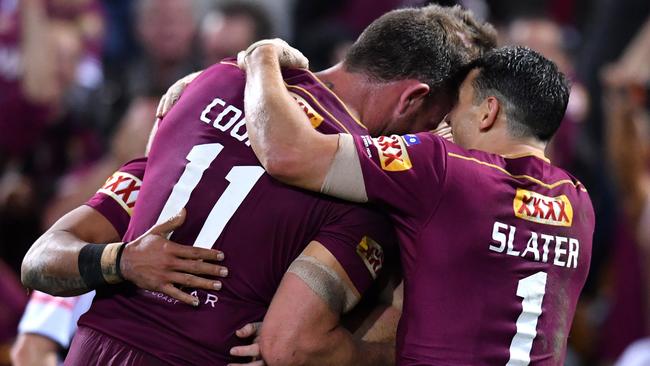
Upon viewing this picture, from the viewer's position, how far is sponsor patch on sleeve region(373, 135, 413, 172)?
4207 mm

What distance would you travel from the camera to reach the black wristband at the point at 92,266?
14.4 feet

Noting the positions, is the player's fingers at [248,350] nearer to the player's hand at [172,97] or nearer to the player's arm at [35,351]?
the player's hand at [172,97]

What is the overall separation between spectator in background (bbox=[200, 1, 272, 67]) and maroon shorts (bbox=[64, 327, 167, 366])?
16.0 feet

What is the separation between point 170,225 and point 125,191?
1.69ft

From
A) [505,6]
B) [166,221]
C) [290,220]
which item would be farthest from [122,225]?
[505,6]

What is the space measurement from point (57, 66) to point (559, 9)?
4639 millimetres

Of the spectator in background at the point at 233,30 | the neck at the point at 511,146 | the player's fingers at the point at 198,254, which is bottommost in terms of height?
the spectator in background at the point at 233,30

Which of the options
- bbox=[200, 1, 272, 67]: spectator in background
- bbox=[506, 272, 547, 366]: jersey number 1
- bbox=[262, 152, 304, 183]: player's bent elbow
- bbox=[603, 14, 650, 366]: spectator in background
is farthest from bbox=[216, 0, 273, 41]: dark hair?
bbox=[506, 272, 547, 366]: jersey number 1

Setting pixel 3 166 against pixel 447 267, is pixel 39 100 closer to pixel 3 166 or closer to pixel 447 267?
pixel 3 166

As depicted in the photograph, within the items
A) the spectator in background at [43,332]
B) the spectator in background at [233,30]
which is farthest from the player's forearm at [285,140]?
the spectator in background at [233,30]

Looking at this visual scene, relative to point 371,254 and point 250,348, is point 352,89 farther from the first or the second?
point 250,348

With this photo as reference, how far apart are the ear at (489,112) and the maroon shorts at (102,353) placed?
4.76ft

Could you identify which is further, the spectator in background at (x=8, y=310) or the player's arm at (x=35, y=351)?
the spectator in background at (x=8, y=310)

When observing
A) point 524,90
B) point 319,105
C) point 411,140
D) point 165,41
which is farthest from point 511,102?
point 165,41
